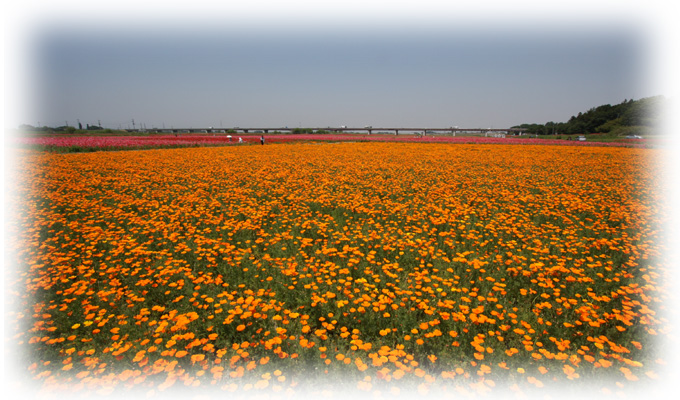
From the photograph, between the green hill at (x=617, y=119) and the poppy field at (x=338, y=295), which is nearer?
the poppy field at (x=338, y=295)

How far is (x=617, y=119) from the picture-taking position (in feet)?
331

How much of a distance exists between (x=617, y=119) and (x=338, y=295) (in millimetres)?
136097

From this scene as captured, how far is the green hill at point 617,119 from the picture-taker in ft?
272

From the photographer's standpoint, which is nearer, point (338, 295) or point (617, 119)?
point (338, 295)

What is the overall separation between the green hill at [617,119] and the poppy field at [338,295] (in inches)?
3865

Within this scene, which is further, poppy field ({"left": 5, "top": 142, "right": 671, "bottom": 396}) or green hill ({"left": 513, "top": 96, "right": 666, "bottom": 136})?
green hill ({"left": 513, "top": 96, "right": 666, "bottom": 136})

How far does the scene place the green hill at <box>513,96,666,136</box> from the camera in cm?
8294

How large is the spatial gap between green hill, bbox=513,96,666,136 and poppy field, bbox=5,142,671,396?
98.2 m

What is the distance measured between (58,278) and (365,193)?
768 cm

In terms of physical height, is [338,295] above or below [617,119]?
below

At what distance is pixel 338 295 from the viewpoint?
4.14 metres

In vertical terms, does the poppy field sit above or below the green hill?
below

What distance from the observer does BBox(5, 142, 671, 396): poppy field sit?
9.38 ft

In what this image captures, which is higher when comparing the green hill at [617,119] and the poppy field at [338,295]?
the green hill at [617,119]
